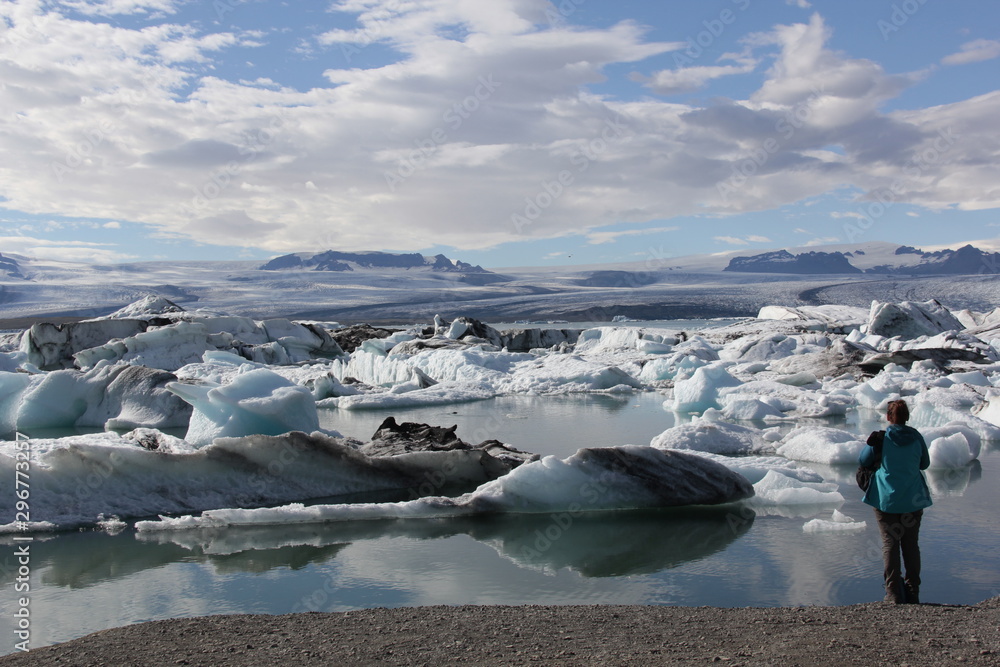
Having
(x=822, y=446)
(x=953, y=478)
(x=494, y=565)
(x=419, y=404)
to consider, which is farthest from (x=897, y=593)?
(x=419, y=404)

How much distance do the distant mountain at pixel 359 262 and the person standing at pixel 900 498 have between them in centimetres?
11483

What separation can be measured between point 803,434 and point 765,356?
1021cm

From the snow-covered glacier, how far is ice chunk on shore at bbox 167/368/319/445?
2cm

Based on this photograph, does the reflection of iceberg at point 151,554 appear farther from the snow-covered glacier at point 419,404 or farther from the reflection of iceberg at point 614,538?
the reflection of iceberg at point 614,538

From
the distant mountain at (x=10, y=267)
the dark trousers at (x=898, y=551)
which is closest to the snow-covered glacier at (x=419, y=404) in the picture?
the dark trousers at (x=898, y=551)

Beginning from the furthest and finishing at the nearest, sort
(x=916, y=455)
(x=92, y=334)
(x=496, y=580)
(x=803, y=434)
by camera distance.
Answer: (x=92, y=334)
(x=803, y=434)
(x=496, y=580)
(x=916, y=455)

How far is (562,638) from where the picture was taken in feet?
8.04

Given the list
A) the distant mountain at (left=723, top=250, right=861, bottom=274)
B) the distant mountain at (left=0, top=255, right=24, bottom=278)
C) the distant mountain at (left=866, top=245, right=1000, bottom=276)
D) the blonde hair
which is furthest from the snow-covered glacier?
the distant mountain at (left=723, top=250, right=861, bottom=274)

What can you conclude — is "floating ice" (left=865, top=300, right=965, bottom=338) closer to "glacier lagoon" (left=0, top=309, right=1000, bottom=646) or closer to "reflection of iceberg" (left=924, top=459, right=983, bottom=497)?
"glacier lagoon" (left=0, top=309, right=1000, bottom=646)

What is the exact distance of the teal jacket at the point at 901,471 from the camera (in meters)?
2.81

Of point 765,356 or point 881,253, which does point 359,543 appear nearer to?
point 765,356

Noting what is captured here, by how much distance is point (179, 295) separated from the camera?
65.0 meters

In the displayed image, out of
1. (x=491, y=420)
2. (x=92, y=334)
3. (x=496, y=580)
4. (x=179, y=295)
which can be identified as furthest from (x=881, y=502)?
(x=179, y=295)

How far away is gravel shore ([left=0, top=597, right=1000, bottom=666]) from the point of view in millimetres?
2211
